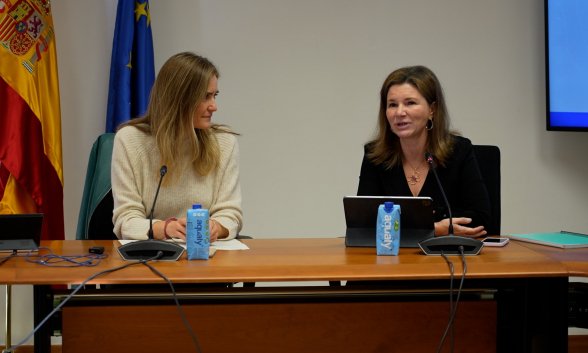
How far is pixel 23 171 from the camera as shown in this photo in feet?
11.1

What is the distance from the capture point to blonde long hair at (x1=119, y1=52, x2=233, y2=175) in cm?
268

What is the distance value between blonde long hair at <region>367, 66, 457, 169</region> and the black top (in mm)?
43

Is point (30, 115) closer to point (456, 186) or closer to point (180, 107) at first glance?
point (180, 107)

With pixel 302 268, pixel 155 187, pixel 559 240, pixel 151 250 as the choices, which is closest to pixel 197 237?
pixel 151 250

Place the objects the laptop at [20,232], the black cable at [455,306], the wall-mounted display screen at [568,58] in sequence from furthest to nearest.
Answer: the wall-mounted display screen at [568,58], the laptop at [20,232], the black cable at [455,306]

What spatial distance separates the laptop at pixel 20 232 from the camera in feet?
7.04

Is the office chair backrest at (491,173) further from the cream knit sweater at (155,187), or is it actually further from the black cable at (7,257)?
the black cable at (7,257)

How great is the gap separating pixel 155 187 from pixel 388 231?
3.11ft

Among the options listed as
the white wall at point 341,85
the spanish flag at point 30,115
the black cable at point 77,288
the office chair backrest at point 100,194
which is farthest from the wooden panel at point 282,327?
the white wall at point 341,85

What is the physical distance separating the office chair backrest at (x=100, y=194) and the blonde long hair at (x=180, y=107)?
0.30m

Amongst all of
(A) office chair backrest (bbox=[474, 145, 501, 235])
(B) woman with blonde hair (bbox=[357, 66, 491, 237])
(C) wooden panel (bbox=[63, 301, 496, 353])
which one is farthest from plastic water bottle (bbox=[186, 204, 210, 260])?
(A) office chair backrest (bbox=[474, 145, 501, 235])

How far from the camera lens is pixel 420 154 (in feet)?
9.25

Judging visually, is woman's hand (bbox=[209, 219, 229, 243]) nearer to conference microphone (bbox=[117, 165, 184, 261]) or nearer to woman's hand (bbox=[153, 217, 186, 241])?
woman's hand (bbox=[153, 217, 186, 241])

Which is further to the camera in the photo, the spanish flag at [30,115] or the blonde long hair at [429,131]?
the spanish flag at [30,115]
